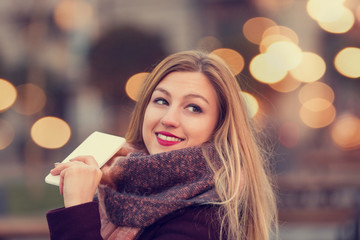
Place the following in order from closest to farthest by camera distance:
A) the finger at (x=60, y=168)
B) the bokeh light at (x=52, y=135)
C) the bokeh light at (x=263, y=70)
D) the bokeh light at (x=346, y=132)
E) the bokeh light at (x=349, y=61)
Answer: the finger at (x=60, y=168), the bokeh light at (x=263, y=70), the bokeh light at (x=349, y=61), the bokeh light at (x=346, y=132), the bokeh light at (x=52, y=135)

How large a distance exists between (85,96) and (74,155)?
2685cm

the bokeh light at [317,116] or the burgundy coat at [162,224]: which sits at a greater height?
the burgundy coat at [162,224]

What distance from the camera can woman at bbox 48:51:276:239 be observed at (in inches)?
72.7

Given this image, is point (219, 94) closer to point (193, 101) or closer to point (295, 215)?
point (193, 101)

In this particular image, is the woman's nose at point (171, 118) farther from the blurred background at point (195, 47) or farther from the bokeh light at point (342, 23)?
the bokeh light at point (342, 23)

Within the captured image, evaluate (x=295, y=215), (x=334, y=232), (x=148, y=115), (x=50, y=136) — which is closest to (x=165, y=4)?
(x=50, y=136)

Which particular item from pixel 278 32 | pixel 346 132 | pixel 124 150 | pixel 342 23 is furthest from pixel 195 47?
pixel 124 150

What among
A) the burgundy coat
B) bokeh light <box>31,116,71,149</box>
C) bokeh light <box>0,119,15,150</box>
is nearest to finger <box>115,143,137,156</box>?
the burgundy coat

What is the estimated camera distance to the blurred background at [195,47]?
267 inches

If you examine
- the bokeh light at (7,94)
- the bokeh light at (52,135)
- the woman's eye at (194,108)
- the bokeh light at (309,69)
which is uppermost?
the woman's eye at (194,108)

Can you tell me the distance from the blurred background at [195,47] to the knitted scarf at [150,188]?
2.64 meters

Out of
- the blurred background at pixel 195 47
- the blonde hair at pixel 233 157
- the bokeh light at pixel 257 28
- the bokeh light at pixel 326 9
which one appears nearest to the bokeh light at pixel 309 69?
the blurred background at pixel 195 47

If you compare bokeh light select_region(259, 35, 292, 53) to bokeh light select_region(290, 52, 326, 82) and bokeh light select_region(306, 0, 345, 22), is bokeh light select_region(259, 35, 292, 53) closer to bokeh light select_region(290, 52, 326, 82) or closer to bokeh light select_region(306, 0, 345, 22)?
bokeh light select_region(290, 52, 326, 82)

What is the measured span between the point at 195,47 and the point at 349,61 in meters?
7.75
